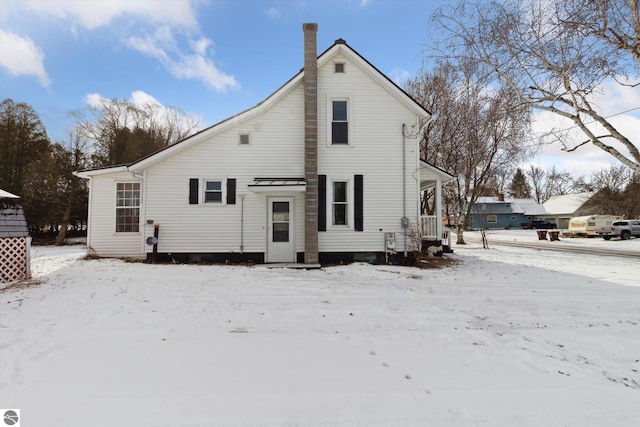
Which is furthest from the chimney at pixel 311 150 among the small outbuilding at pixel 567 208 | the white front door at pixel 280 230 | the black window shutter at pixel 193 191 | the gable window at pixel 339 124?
the small outbuilding at pixel 567 208

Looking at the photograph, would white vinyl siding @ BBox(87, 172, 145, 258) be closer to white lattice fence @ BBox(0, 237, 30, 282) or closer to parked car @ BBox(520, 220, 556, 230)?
white lattice fence @ BBox(0, 237, 30, 282)

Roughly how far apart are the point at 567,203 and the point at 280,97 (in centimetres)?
5842

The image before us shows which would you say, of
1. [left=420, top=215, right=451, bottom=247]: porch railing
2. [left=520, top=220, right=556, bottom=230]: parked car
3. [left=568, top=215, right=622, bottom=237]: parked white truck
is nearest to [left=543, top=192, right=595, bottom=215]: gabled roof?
[left=520, top=220, right=556, bottom=230]: parked car

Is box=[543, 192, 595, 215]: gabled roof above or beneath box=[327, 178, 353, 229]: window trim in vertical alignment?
above

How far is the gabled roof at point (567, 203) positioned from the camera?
4956 cm

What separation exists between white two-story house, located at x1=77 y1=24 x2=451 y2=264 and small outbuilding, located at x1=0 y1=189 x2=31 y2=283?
3203mm

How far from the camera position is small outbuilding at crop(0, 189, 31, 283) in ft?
24.7

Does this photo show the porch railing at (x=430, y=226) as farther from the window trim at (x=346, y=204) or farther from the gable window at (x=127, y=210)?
the gable window at (x=127, y=210)

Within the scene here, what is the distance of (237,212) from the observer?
35.5ft

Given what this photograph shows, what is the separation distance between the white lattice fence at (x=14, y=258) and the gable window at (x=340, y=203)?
8.26 m

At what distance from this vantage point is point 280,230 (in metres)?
10.9

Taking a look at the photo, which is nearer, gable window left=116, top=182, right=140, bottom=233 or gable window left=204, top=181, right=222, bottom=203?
gable window left=204, top=181, right=222, bottom=203

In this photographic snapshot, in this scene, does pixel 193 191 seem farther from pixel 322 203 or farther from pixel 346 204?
A: pixel 346 204

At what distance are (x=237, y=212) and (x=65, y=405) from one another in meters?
8.33
